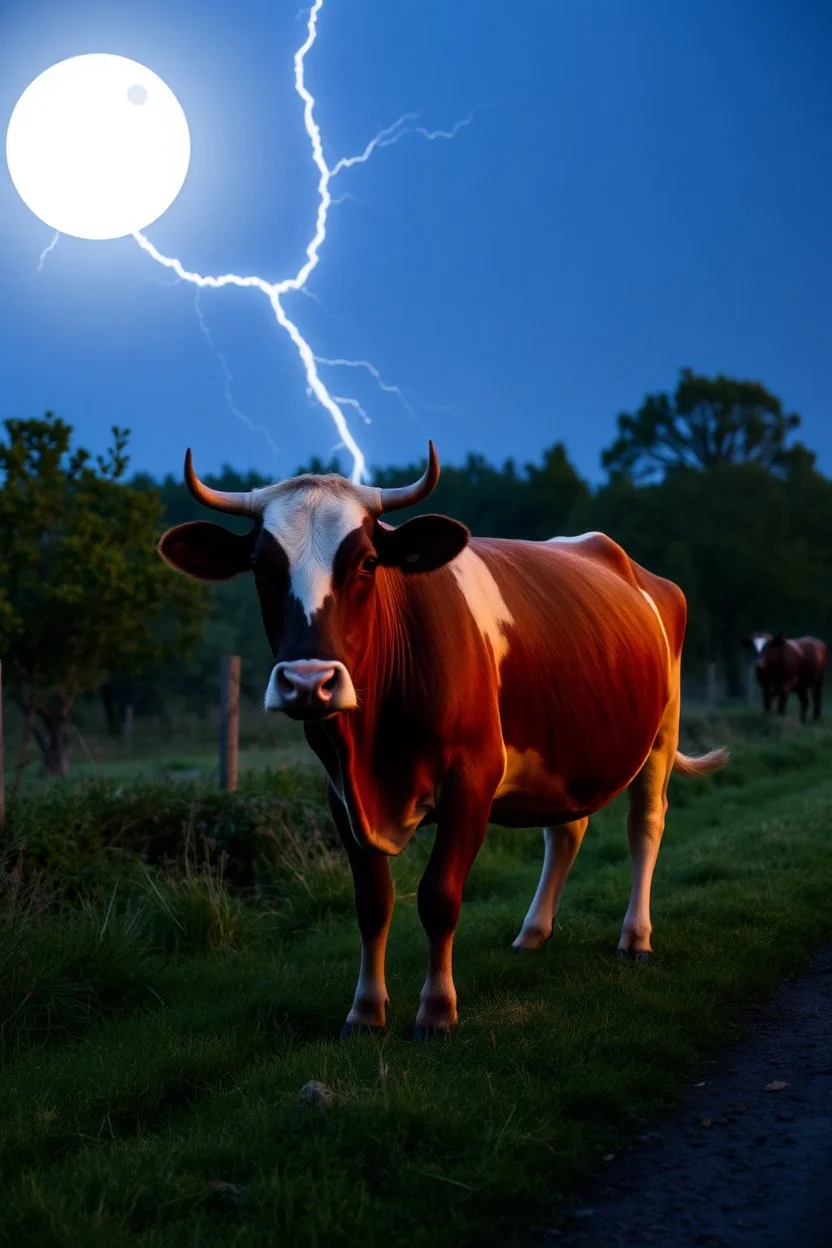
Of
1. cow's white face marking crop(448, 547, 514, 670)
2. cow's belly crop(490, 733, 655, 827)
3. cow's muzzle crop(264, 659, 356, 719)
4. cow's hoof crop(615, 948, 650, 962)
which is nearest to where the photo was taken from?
cow's muzzle crop(264, 659, 356, 719)

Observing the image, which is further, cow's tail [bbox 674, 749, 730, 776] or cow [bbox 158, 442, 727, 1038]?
cow's tail [bbox 674, 749, 730, 776]

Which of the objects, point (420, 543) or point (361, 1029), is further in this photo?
point (361, 1029)

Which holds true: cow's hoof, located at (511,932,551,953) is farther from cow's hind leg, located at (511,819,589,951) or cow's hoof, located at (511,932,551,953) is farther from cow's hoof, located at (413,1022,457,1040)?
cow's hoof, located at (413,1022,457,1040)

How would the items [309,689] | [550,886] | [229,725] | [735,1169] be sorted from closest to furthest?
1. [735,1169]
2. [309,689]
3. [550,886]
4. [229,725]

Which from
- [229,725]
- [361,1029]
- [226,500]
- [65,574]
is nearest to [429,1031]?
[361,1029]

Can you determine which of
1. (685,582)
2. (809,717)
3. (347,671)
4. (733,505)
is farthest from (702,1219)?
(733,505)

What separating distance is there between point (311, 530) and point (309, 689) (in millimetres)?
804

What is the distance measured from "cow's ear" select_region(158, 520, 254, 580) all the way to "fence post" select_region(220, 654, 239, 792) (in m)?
5.58

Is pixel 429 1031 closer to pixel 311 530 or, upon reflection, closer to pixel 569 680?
pixel 569 680

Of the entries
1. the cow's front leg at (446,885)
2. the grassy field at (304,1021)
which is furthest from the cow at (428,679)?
the grassy field at (304,1021)

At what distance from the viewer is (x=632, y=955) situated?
22.3 ft

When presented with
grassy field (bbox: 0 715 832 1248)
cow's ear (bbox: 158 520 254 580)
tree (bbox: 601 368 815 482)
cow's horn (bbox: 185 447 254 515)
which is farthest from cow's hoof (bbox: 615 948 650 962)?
tree (bbox: 601 368 815 482)

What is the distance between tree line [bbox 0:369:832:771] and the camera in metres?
22.3

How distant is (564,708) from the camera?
6.33 m
